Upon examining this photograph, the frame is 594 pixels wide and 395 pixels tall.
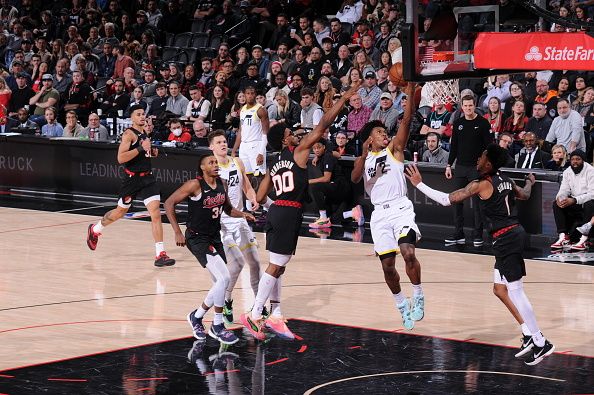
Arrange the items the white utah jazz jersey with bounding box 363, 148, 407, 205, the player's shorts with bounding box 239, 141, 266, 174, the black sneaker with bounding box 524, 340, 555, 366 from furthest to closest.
A: the player's shorts with bounding box 239, 141, 266, 174
the white utah jazz jersey with bounding box 363, 148, 407, 205
the black sneaker with bounding box 524, 340, 555, 366

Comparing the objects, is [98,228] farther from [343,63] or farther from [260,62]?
[260,62]

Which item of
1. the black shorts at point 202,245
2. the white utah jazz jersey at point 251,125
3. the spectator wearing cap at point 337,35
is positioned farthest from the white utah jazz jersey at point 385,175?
the spectator wearing cap at point 337,35

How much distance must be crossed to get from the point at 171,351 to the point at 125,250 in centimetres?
591

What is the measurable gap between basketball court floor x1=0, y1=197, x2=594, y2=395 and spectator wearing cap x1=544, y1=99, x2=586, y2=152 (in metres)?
2.19

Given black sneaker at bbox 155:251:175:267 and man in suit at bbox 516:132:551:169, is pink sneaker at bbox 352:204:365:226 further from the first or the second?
black sneaker at bbox 155:251:175:267

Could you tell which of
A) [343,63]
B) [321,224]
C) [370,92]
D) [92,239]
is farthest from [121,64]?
[92,239]

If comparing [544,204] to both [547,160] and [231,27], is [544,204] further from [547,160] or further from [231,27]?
[231,27]

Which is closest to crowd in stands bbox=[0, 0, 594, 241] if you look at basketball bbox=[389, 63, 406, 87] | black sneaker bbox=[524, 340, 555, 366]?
basketball bbox=[389, 63, 406, 87]

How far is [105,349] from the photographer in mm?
10961

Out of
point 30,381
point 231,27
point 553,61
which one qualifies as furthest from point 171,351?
point 231,27

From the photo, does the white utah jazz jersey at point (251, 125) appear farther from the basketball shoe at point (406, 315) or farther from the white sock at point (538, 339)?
the white sock at point (538, 339)

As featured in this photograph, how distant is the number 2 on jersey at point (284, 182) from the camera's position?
11.2 m

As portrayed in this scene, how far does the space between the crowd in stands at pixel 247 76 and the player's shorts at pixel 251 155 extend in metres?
1.03

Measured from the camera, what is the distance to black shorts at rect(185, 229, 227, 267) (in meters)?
11.1
